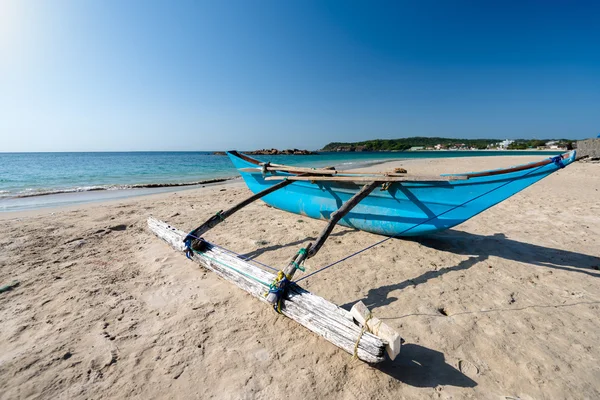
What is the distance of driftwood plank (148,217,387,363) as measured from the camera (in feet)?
5.88

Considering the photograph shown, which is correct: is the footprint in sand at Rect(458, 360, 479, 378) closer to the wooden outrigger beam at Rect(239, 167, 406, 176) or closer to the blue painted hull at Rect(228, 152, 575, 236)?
the blue painted hull at Rect(228, 152, 575, 236)

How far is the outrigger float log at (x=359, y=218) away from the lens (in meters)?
1.92

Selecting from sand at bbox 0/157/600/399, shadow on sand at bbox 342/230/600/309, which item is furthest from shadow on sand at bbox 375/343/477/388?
shadow on sand at bbox 342/230/600/309

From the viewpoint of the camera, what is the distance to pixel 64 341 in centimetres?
221

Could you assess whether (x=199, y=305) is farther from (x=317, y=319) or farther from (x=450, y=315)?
(x=450, y=315)

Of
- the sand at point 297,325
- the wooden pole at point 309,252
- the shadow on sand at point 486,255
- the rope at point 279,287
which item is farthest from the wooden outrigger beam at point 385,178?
the rope at point 279,287

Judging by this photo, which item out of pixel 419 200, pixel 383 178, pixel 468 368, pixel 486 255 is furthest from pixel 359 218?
pixel 468 368

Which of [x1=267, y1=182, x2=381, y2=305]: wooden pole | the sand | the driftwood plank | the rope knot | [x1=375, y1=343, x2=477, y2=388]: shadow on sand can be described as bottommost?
[x1=375, y1=343, x2=477, y2=388]: shadow on sand

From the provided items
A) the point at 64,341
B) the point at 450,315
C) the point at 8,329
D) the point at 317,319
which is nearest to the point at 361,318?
the point at 317,319

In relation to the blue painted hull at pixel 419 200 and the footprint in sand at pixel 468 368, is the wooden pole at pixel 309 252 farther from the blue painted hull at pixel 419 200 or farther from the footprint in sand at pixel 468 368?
the footprint in sand at pixel 468 368

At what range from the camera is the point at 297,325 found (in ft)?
7.93

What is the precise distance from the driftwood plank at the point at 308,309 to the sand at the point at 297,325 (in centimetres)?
17

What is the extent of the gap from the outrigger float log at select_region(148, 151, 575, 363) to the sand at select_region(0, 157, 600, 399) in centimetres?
22

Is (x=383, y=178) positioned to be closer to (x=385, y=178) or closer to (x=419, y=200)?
(x=385, y=178)
